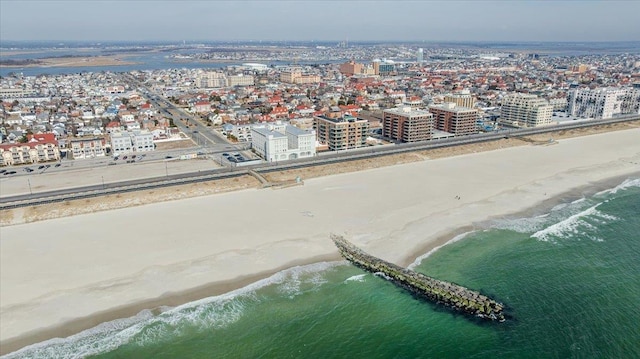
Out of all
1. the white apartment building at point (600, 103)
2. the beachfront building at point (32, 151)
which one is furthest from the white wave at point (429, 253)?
the white apartment building at point (600, 103)

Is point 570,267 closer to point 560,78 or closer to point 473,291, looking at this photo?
point 473,291

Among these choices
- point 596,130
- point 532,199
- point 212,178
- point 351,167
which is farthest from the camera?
point 596,130

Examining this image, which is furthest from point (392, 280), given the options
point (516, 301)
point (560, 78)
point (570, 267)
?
point (560, 78)

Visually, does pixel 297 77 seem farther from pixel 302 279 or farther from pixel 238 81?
pixel 302 279

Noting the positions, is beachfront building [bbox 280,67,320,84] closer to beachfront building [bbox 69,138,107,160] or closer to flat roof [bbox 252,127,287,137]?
flat roof [bbox 252,127,287,137]

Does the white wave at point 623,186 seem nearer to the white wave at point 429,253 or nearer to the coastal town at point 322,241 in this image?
the coastal town at point 322,241

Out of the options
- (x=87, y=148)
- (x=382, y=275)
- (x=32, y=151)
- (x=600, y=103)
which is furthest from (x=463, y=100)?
(x=32, y=151)
